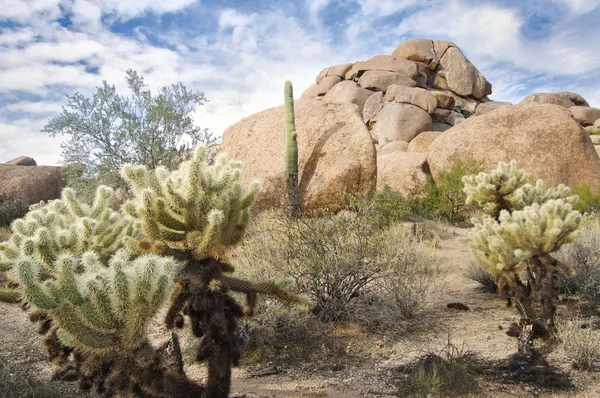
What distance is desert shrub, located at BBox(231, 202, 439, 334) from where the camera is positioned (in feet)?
16.4

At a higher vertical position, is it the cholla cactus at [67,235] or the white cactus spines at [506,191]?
the white cactus spines at [506,191]

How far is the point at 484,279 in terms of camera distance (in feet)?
21.3

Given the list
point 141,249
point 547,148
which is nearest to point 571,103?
point 547,148

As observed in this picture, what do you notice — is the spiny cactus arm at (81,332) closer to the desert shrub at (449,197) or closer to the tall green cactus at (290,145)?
the tall green cactus at (290,145)

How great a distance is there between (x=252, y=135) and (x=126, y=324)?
1111cm

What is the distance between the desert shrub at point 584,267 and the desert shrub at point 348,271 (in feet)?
5.82

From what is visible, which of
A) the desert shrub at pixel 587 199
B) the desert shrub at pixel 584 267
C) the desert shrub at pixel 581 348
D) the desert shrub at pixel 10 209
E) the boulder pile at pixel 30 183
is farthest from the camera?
the boulder pile at pixel 30 183

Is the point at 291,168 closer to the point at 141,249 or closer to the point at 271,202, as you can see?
the point at 271,202

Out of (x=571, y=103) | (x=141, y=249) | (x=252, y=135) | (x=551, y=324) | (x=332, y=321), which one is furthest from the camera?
(x=571, y=103)

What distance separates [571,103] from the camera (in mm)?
33594

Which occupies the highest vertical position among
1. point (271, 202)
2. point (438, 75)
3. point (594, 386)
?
Answer: point (438, 75)

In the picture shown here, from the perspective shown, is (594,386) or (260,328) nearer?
(594,386)

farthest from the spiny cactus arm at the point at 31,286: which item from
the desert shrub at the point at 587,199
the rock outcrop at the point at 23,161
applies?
the rock outcrop at the point at 23,161

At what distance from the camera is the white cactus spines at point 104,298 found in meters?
2.04
